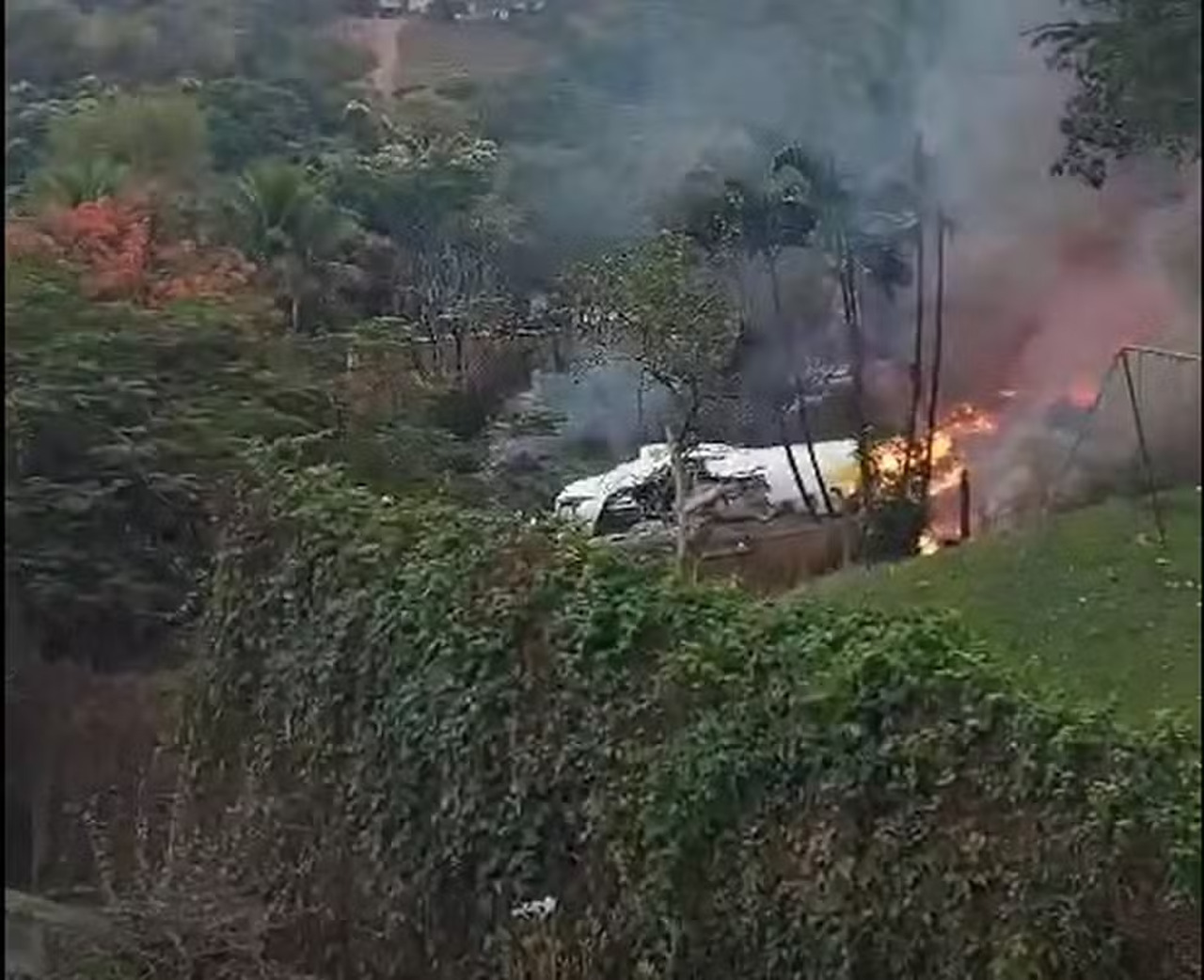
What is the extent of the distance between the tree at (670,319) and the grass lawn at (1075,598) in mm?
555

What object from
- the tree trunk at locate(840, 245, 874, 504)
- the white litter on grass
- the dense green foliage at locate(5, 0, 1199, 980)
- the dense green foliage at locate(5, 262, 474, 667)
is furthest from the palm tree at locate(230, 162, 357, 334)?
the white litter on grass

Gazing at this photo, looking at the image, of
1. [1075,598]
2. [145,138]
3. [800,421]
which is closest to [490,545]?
[800,421]

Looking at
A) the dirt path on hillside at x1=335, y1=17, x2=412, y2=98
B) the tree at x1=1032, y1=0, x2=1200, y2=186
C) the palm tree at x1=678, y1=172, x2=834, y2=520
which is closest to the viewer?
the tree at x1=1032, y1=0, x2=1200, y2=186

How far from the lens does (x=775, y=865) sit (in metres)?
2.03

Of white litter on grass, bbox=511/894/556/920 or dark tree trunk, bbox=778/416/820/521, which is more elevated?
dark tree trunk, bbox=778/416/820/521

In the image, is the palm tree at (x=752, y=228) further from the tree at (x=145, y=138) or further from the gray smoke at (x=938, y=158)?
the tree at (x=145, y=138)

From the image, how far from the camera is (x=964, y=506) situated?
79.4 inches

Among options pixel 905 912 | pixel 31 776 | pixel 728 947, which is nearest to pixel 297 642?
pixel 31 776

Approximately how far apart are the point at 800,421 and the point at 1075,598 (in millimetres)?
659

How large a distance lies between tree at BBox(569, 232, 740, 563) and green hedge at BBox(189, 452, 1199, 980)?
1.45ft

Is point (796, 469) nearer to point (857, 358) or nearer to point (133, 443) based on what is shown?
point (857, 358)

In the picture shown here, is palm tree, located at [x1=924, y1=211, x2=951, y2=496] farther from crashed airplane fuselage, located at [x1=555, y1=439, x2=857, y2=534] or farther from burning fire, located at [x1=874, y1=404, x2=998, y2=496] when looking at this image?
crashed airplane fuselage, located at [x1=555, y1=439, x2=857, y2=534]

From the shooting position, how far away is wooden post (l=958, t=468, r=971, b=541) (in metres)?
2.00

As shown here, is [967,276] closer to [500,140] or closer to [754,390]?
[754,390]
